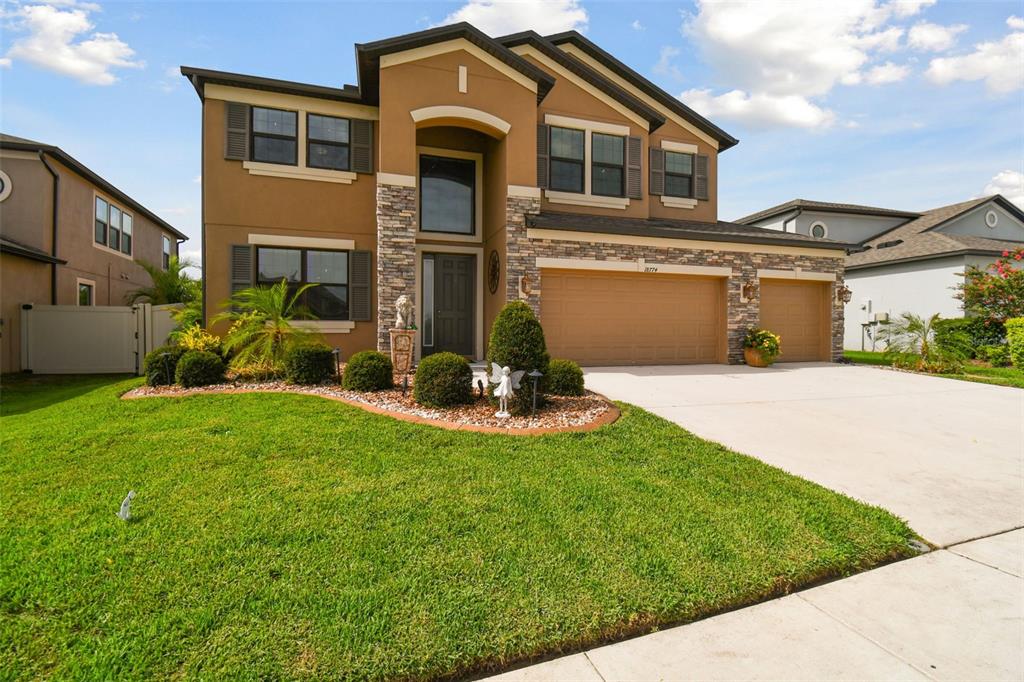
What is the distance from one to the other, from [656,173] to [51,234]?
1716 centimetres

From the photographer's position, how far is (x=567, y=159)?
12070mm

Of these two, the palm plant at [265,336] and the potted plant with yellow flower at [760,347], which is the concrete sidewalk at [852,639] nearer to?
the palm plant at [265,336]

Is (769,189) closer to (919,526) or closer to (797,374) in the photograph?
(797,374)

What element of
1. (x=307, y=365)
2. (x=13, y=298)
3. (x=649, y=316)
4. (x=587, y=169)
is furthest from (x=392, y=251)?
(x=13, y=298)

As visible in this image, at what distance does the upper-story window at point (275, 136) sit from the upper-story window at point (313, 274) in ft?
6.72

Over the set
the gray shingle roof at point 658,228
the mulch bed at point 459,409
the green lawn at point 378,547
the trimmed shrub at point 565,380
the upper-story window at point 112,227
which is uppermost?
the upper-story window at point 112,227

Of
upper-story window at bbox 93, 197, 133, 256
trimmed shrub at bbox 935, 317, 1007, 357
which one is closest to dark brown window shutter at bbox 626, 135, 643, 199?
trimmed shrub at bbox 935, 317, 1007, 357

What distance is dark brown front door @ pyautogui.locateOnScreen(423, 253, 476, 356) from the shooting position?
11.6m

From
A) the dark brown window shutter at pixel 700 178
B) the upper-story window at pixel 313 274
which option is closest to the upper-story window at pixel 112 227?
the upper-story window at pixel 313 274

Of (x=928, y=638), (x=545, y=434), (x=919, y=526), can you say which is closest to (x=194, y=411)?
(x=545, y=434)

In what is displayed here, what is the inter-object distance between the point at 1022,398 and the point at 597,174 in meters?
9.74

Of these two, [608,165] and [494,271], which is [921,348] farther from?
[494,271]

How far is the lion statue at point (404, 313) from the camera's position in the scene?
892cm

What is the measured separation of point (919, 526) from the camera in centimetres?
340
